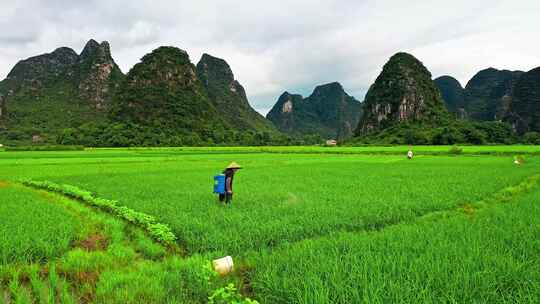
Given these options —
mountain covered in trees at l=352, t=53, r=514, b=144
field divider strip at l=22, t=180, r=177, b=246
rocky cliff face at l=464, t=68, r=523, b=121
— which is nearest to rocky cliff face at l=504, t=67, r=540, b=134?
mountain covered in trees at l=352, t=53, r=514, b=144

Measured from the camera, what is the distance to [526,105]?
96312 millimetres

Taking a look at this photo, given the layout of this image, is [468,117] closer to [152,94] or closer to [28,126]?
[152,94]

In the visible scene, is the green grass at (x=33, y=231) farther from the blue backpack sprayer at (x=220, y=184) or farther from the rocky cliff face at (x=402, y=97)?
the rocky cliff face at (x=402, y=97)

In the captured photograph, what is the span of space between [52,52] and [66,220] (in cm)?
15883

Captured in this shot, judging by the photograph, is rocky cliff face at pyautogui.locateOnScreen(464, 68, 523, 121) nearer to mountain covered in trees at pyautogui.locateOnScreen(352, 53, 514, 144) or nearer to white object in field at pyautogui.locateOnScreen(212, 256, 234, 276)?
mountain covered in trees at pyautogui.locateOnScreen(352, 53, 514, 144)

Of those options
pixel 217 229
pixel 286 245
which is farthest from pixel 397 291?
pixel 217 229

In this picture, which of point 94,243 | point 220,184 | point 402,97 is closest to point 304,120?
point 402,97

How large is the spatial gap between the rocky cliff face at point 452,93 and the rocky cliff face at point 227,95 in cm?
9419

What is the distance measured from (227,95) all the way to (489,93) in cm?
13012

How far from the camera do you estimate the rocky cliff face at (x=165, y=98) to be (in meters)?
79.2

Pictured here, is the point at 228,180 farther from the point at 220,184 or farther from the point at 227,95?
the point at 227,95

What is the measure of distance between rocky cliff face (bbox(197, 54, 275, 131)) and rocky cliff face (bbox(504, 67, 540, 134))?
315 feet

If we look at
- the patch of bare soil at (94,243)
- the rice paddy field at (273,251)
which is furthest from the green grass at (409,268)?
the patch of bare soil at (94,243)

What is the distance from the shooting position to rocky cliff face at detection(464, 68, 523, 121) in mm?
125938
